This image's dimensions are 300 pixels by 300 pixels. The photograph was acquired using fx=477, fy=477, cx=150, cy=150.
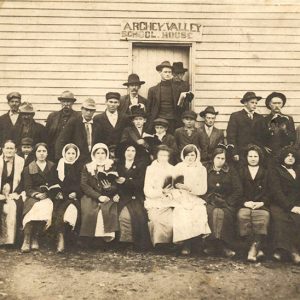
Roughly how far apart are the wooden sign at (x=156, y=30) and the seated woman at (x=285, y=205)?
293 centimetres

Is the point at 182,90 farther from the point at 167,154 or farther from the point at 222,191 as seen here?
the point at 222,191

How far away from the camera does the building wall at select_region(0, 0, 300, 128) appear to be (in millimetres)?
7941

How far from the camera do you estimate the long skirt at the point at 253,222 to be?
585 cm

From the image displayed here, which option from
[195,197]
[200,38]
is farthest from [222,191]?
[200,38]

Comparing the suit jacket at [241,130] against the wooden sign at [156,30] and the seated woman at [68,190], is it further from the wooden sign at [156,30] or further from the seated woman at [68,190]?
the seated woman at [68,190]

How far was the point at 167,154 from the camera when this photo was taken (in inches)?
247

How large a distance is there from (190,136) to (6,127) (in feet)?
8.84

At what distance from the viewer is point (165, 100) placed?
7.27 metres

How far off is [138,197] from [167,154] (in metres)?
0.68

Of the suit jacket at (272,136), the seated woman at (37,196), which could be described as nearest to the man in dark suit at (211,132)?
the suit jacket at (272,136)

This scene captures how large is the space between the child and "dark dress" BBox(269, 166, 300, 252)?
1084mm

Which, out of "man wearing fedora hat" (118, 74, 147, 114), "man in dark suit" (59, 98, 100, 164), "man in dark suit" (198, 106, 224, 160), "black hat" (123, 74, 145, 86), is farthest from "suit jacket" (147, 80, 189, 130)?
"man in dark suit" (59, 98, 100, 164)

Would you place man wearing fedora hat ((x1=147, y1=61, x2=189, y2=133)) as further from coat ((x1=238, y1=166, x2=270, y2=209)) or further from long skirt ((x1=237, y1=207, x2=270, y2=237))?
long skirt ((x1=237, y1=207, x2=270, y2=237))

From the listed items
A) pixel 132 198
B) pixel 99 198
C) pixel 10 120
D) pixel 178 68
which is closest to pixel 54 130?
pixel 10 120
